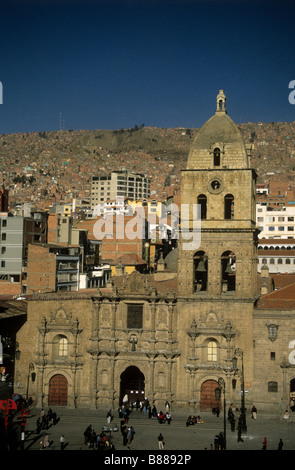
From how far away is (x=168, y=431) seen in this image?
3919 centimetres

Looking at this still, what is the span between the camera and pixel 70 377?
148ft

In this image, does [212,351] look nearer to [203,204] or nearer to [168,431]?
[168,431]

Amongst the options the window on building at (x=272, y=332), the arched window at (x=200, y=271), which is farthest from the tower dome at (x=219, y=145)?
the window on building at (x=272, y=332)

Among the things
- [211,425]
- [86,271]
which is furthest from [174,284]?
[86,271]

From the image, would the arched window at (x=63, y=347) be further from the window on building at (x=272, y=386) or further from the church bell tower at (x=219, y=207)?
the window on building at (x=272, y=386)

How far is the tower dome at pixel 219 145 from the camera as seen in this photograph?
43094mm

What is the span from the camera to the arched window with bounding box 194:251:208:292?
144 feet

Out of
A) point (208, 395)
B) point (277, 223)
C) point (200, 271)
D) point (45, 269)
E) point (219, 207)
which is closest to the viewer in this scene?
point (208, 395)

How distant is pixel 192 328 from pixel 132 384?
22.4 feet

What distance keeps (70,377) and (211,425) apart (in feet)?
36.2

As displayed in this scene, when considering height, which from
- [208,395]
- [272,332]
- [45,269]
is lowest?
[208,395]

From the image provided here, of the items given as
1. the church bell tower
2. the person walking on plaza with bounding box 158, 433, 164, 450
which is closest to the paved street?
the person walking on plaza with bounding box 158, 433, 164, 450

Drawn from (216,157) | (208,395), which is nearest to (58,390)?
(208,395)

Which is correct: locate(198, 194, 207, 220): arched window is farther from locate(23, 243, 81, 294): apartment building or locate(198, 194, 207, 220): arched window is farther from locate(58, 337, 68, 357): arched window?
locate(23, 243, 81, 294): apartment building
